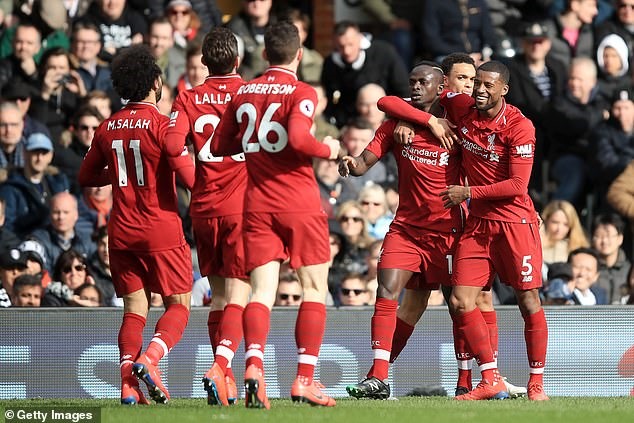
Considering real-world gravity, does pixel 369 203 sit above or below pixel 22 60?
below

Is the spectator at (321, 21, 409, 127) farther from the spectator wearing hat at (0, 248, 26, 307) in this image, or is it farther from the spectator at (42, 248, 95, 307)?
the spectator wearing hat at (0, 248, 26, 307)

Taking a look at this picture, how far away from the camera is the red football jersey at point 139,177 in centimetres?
1030

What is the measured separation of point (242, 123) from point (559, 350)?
4152 mm

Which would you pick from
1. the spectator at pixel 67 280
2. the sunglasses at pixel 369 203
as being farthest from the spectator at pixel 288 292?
the sunglasses at pixel 369 203

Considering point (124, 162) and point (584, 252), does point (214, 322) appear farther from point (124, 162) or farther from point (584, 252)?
point (584, 252)

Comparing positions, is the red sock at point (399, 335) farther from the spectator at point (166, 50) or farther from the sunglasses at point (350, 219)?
the spectator at point (166, 50)

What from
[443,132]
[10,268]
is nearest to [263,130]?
[443,132]

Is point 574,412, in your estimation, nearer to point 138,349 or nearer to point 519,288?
point 519,288

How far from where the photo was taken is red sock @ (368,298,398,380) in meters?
10.8

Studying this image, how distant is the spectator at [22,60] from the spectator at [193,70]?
1661 millimetres

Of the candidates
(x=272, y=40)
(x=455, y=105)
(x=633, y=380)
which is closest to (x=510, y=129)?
(x=455, y=105)

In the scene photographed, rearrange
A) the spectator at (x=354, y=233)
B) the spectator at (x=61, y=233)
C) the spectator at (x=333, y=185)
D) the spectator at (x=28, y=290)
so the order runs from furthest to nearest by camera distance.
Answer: the spectator at (x=333, y=185) → the spectator at (x=354, y=233) → the spectator at (x=61, y=233) → the spectator at (x=28, y=290)

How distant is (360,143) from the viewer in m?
15.8

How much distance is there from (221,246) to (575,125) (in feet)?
22.7
